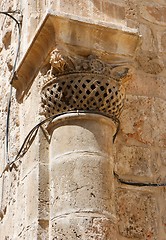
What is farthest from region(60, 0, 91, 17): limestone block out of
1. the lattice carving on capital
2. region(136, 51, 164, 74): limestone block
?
region(136, 51, 164, 74): limestone block

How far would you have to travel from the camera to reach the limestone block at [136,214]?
3297 millimetres

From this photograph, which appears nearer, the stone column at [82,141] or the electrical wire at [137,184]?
Result: the stone column at [82,141]

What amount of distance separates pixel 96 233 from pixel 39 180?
45 cm

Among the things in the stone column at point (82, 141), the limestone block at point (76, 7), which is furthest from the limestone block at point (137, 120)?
the limestone block at point (76, 7)

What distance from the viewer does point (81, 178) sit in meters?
3.09

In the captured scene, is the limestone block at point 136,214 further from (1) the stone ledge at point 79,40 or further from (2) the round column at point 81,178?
(1) the stone ledge at point 79,40

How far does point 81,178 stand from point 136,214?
464 millimetres

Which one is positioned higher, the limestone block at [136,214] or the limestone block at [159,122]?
the limestone block at [159,122]

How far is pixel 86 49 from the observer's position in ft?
11.3

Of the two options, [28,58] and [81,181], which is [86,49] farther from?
[81,181]

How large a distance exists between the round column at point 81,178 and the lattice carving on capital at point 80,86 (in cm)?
7

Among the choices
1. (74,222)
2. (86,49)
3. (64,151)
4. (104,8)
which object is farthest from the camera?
(104,8)

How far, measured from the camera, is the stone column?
119 inches

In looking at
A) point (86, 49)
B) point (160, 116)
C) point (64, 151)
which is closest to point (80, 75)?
point (86, 49)
